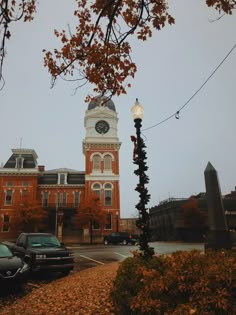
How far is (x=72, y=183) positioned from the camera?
2085 inches

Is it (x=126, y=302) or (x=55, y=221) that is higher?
(x=55, y=221)

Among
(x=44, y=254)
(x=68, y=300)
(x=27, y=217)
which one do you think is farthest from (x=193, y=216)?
(x=68, y=300)

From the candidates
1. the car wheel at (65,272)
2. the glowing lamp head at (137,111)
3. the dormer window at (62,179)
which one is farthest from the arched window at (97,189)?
the glowing lamp head at (137,111)

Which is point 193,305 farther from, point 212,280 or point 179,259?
point 179,259

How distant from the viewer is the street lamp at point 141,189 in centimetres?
661

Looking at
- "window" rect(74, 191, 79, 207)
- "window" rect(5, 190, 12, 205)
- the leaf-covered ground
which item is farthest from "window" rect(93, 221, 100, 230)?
the leaf-covered ground

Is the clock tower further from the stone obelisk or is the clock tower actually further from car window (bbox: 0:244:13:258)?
car window (bbox: 0:244:13:258)

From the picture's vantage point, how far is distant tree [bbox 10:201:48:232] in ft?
146

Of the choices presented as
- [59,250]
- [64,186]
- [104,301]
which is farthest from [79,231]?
[104,301]

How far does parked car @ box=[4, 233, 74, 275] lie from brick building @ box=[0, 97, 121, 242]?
35.8 metres

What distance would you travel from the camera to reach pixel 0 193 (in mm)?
50531

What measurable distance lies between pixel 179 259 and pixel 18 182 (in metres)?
50.0

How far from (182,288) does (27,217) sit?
43332 mm

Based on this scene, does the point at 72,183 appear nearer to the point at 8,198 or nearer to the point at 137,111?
the point at 8,198
